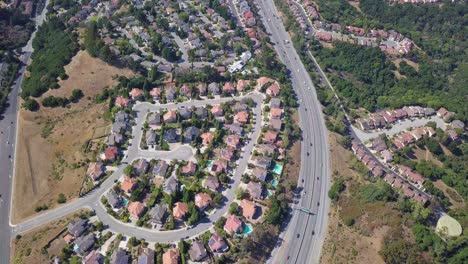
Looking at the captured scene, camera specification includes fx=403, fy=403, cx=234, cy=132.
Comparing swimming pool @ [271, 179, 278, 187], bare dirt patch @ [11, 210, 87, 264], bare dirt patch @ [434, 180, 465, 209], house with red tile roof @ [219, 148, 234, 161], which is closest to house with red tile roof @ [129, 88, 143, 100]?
house with red tile roof @ [219, 148, 234, 161]

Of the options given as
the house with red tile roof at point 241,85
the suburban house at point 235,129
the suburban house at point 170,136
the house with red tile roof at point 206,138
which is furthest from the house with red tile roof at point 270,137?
the suburban house at point 170,136

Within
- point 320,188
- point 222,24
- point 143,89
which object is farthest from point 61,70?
point 320,188

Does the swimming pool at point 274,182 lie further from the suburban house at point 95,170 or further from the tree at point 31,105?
the tree at point 31,105

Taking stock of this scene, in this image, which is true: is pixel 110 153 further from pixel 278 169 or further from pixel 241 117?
pixel 278 169

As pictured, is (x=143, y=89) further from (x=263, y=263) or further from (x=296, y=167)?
(x=263, y=263)

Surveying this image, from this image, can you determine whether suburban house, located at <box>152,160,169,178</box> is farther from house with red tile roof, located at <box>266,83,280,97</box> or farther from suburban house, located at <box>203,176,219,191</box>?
house with red tile roof, located at <box>266,83,280,97</box>

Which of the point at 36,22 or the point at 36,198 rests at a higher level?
the point at 36,22

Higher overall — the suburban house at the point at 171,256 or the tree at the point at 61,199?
the suburban house at the point at 171,256

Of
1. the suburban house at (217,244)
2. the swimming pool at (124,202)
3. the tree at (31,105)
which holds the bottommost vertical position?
the swimming pool at (124,202)
